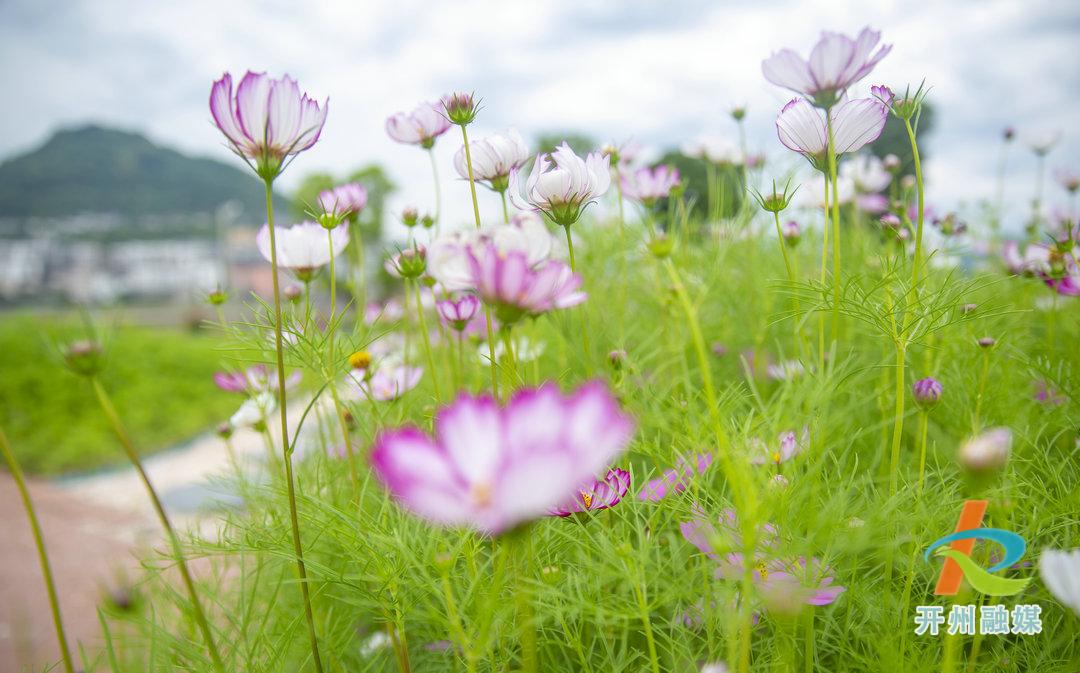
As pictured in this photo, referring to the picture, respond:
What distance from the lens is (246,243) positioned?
63.2 feet

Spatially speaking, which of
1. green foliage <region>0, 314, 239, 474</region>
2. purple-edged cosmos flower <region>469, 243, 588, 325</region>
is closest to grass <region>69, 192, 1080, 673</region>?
purple-edged cosmos flower <region>469, 243, 588, 325</region>

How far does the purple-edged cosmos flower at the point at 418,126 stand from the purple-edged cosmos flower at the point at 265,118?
0.81ft

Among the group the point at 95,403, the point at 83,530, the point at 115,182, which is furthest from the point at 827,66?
the point at 115,182

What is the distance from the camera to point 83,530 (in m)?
2.18


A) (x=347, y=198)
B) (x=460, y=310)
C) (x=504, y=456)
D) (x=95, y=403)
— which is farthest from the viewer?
(x=95, y=403)

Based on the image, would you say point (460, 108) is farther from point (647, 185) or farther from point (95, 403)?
point (95, 403)

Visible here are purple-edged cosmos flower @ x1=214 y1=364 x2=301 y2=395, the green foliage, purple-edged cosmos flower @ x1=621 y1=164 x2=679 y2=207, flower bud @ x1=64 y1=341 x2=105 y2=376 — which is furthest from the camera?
the green foliage

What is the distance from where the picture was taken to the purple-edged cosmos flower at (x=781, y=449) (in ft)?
1.39

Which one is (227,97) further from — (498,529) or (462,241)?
(498,529)

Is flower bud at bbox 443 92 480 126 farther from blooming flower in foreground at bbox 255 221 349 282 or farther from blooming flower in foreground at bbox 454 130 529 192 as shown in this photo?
blooming flower in foreground at bbox 255 221 349 282

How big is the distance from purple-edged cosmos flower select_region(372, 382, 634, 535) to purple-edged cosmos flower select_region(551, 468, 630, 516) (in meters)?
0.17

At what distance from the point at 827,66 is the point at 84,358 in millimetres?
524

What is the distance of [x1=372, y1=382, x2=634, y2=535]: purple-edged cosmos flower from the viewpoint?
0.23m

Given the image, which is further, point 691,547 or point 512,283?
point 691,547
